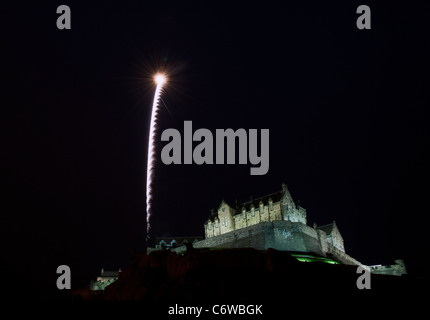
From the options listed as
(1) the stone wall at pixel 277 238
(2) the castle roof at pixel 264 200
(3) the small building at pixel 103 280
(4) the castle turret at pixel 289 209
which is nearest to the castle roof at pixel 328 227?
(4) the castle turret at pixel 289 209

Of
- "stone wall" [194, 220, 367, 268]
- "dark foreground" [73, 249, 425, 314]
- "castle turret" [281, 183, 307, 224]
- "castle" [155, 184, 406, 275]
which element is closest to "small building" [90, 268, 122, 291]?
"castle" [155, 184, 406, 275]

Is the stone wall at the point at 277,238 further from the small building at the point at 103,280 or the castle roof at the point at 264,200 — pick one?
the small building at the point at 103,280

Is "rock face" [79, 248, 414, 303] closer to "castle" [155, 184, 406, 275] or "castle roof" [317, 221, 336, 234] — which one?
Result: "castle" [155, 184, 406, 275]

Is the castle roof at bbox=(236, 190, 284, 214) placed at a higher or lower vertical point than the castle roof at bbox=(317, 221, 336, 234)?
higher

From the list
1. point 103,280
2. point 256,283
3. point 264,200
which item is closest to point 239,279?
point 256,283

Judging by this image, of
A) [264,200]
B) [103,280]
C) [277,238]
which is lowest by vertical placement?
[103,280]

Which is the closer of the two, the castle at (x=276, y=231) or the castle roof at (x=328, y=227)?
the castle at (x=276, y=231)

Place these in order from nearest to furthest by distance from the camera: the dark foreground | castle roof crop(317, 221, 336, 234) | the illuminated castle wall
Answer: the dark foreground, the illuminated castle wall, castle roof crop(317, 221, 336, 234)

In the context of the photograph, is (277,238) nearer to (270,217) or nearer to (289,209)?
(270,217)

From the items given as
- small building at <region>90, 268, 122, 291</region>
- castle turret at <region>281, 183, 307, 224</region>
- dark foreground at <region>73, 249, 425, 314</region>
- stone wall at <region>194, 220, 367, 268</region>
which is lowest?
small building at <region>90, 268, 122, 291</region>

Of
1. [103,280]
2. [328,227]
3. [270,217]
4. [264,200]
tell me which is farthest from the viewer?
[103,280]

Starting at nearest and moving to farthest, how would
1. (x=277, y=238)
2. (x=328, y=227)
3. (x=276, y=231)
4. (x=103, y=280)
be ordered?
(x=277, y=238)
(x=276, y=231)
(x=328, y=227)
(x=103, y=280)

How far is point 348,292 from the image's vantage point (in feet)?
132
